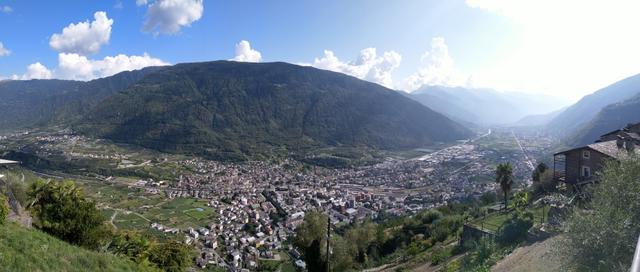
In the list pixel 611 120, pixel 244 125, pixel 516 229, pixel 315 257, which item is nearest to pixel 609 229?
pixel 516 229

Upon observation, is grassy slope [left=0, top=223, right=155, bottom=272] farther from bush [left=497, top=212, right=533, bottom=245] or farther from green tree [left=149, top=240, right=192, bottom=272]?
bush [left=497, top=212, right=533, bottom=245]

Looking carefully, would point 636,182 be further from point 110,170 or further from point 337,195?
point 110,170

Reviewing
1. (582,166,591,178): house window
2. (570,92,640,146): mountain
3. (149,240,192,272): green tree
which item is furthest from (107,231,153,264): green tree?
(570,92,640,146): mountain

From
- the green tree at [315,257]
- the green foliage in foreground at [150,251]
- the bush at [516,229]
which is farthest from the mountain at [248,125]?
the bush at [516,229]

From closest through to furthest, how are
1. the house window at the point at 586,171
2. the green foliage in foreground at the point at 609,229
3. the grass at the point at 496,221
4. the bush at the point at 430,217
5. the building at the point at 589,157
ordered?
the green foliage in foreground at the point at 609,229
the grass at the point at 496,221
the building at the point at 589,157
the house window at the point at 586,171
the bush at the point at 430,217

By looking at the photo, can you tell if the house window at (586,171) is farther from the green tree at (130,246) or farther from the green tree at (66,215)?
the green tree at (66,215)

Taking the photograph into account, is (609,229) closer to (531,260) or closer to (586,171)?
(531,260)

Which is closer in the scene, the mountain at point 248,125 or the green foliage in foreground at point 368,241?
the green foliage in foreground at point 368,241
